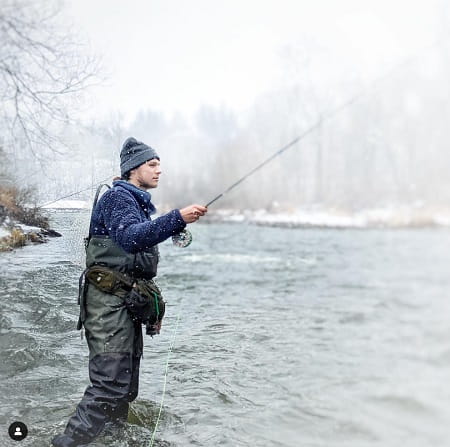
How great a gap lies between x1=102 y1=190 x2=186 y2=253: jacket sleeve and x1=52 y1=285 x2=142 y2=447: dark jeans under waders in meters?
0.31

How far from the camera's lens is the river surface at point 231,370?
2852 millimetres

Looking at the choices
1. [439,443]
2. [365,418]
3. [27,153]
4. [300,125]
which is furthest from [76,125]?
[300,125]

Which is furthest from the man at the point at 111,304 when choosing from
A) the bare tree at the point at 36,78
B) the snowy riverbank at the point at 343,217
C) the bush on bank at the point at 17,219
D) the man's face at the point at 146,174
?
the snowy riverbank at the point at 343,217

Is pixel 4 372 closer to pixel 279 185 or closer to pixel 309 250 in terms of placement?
pixel 309 250

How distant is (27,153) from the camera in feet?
11.8

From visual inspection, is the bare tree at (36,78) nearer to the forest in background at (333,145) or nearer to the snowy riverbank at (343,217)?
the forest in background at (333,145)

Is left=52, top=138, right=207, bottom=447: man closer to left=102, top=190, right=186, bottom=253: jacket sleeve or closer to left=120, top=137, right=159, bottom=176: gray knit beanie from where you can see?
left=102, top=190, right=186, bottom=253: jacket sleeve

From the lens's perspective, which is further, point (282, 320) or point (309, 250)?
point (309, 250)

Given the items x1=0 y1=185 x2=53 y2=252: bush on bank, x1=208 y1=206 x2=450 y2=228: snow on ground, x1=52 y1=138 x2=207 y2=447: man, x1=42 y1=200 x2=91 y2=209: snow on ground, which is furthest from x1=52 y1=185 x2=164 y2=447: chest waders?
x1=208 y1=206 x2=450 y2=228: snow on ground

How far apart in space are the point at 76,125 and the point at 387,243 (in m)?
16.9

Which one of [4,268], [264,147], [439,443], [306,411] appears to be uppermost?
[264,147]

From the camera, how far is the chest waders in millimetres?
2309

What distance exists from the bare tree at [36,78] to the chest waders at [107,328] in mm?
1558

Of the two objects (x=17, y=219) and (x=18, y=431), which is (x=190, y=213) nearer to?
(x=18, y=431)
